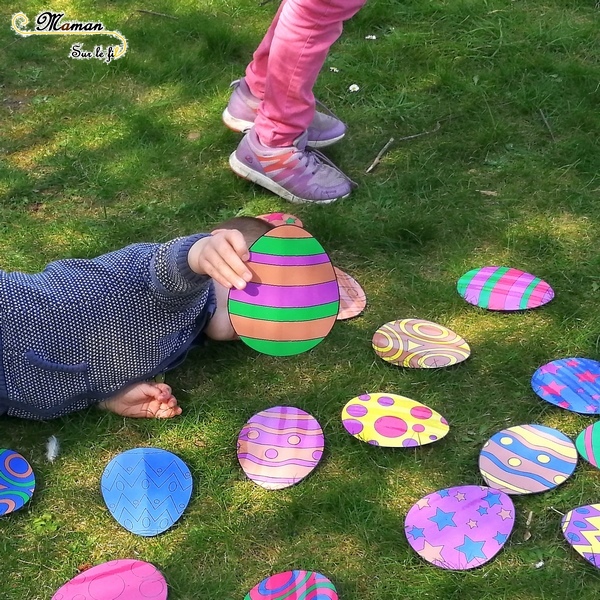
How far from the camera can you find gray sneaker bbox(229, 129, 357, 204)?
2467mm

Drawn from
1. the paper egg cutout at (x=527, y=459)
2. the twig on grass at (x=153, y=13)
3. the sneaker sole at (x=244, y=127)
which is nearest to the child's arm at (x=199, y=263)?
the paper egg cutout at (x=527, y=459)

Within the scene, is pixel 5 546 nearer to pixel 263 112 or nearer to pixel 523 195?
pixel 263 112

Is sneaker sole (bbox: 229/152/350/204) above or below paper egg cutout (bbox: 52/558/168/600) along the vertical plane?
above

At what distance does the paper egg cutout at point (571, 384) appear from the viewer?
5.86ft

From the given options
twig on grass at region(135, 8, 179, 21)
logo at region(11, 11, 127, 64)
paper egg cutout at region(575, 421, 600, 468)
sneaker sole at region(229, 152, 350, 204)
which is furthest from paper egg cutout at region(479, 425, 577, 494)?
twig on grass at region(135, 8, 179, 21)

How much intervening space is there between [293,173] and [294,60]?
34 cm

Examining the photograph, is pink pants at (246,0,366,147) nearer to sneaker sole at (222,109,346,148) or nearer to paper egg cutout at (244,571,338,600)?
→ sneaker sole at (222,109,346,148)

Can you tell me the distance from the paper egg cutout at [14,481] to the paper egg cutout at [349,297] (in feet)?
2.74

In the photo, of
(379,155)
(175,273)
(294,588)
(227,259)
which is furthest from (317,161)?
(294,588)

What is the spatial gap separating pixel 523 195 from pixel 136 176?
1.24 metres

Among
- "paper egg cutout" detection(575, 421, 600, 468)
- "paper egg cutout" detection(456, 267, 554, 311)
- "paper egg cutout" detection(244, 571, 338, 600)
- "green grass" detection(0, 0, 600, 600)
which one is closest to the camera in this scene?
"paper egg cutout" detection(244, 571, 338, 600)

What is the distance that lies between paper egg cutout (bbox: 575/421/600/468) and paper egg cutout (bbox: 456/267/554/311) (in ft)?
1.40

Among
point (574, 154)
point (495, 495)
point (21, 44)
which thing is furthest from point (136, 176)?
point (495, 495)

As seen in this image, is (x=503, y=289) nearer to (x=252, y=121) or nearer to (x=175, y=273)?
(x=175, y=273)
